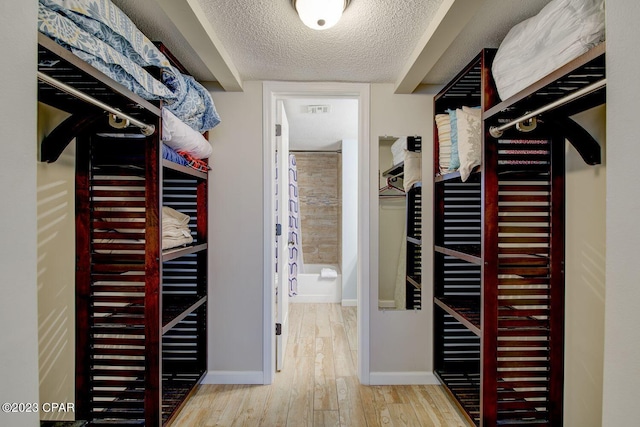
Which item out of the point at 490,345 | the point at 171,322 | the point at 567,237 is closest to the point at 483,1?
the point at 567,237

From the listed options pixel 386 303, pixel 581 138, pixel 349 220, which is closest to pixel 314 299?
pixel 349 220

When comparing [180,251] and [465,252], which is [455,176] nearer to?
[465,252]

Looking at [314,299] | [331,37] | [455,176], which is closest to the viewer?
[331,37]

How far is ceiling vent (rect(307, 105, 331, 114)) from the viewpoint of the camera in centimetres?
324

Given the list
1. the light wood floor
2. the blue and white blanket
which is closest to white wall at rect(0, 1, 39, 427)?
the blue and white blanket

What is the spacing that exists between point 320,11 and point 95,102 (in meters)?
0.94

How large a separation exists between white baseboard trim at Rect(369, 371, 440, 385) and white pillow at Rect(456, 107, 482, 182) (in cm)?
145

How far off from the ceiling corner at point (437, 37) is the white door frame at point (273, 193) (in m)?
0.38

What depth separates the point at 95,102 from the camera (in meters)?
1.17

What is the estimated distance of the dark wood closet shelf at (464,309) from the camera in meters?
1.80

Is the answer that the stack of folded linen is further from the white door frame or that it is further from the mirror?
the mirror

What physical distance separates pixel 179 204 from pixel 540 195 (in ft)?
6.87

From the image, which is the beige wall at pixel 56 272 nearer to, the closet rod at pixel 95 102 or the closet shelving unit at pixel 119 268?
the closet shelving unit at pixel 119 268

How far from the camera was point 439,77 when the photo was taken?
89.2 inches
